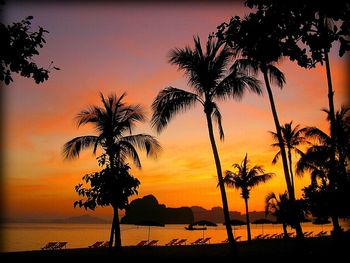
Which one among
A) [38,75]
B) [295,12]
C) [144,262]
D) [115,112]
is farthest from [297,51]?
[115,112]

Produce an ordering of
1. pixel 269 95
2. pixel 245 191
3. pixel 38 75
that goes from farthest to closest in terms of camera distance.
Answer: pixel 245 191, pixel 269 95, pixel 38 75

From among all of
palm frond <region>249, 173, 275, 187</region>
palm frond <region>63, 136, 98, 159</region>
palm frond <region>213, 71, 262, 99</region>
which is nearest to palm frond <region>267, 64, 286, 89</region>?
palm frond <region>213, 71, 262, 99</region>

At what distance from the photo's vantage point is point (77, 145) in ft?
73.7

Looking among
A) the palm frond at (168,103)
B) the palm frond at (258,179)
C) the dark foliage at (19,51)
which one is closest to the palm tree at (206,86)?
the palm frond at (168,103)

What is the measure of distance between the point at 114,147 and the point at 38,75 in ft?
44.6

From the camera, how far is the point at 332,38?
7.34 metres

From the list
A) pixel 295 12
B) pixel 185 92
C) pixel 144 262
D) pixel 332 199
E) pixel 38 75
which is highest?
pixel 185 92

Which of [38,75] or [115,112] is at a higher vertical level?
[115,112]

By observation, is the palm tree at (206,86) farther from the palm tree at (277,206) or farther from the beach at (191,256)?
the palm tree at (277,206)

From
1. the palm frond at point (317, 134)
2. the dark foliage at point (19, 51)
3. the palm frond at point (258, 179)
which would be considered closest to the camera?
the dark foliage at point (19, 51)

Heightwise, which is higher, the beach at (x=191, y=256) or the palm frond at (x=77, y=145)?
the palm frond at (x=77, y=145)

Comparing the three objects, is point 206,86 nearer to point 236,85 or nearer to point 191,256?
point 236,85

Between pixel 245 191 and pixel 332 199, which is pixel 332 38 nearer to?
pixel 332 199

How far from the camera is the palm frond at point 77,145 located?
73.1 feet
